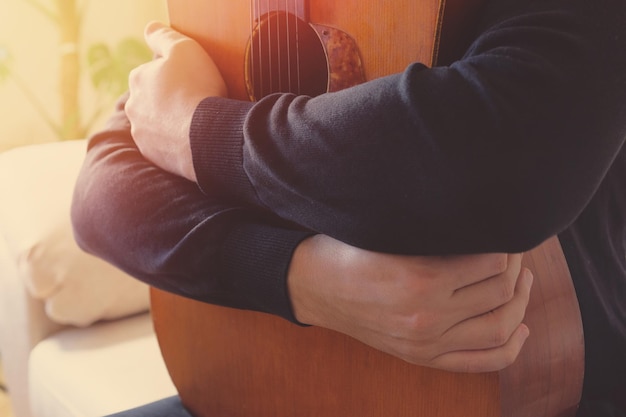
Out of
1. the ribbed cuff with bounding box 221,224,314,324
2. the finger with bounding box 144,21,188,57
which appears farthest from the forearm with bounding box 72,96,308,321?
the finger with bounding box 144,21,188,57

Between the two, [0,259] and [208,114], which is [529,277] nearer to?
[208,114]

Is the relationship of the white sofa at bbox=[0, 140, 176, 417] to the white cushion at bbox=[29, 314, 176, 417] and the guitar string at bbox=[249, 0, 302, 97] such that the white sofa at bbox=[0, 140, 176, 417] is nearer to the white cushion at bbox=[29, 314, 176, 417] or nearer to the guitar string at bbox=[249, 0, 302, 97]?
the white cushion at bbox=[29, 314, 176, 417]

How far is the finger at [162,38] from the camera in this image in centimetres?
83

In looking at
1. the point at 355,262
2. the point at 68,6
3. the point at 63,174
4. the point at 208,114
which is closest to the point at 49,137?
the point at 68,6

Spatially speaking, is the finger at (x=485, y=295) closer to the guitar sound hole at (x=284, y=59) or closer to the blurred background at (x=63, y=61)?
the guitar sound hole at (x=284, y=59)

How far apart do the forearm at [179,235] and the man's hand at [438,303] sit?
0.25 feet

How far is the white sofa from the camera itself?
1193 millimetres

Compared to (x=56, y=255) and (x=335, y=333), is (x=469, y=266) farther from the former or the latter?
(x=56, y=255)

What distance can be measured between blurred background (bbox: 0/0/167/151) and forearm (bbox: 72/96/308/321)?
1.01 metres

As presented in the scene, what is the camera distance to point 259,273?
2.25 feet

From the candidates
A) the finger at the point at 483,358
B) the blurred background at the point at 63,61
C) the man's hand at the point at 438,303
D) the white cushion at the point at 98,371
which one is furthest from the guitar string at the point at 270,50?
the blurred background at the point at 63,61

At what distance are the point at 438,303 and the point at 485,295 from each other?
1.7 inches

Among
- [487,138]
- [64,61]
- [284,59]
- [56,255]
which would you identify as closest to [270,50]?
[284,59]

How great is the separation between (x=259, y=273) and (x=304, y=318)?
0.21ft
